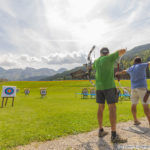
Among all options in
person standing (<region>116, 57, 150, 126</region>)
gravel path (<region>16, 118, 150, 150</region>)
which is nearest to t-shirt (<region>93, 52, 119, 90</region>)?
person standing (<region>116, 57, 150, 126</region>)

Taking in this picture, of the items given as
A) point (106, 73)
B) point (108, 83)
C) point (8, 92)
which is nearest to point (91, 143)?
point (108, 83)

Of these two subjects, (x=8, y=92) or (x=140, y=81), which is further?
(x=8, y=92)

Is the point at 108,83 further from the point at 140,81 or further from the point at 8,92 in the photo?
the point at 8,92

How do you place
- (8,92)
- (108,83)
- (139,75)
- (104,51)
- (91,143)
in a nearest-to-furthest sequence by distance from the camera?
(91,143)
(108,83)
(104,51)
(139,75)
(8,92)

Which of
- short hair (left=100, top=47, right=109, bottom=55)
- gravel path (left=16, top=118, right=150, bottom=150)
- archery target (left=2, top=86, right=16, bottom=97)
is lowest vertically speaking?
gravel path (left=16, top=118, right=150, bottom=150)

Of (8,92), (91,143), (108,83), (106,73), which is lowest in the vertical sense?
(91,143)

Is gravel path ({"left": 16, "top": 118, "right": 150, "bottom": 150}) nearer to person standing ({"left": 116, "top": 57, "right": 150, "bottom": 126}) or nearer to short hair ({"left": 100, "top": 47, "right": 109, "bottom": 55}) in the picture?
person standing ({"left": 116, "top": 57, "right": 150, "bottom": 126})

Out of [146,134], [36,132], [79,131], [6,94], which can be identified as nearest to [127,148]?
→ [146,134]

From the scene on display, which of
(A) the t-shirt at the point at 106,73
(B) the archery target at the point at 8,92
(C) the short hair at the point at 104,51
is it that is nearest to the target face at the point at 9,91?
(B) the archery target at the point at 8,92

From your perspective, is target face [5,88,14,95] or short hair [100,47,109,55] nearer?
short hair [100,47,109,55]

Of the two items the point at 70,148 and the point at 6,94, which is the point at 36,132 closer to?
the point at 70,148

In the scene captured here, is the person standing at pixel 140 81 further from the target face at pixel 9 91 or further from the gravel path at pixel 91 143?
the target face at pixel 9 91

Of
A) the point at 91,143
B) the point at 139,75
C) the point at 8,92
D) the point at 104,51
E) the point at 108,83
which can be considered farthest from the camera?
the point at 8,92

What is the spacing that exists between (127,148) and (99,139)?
2.60 ft
